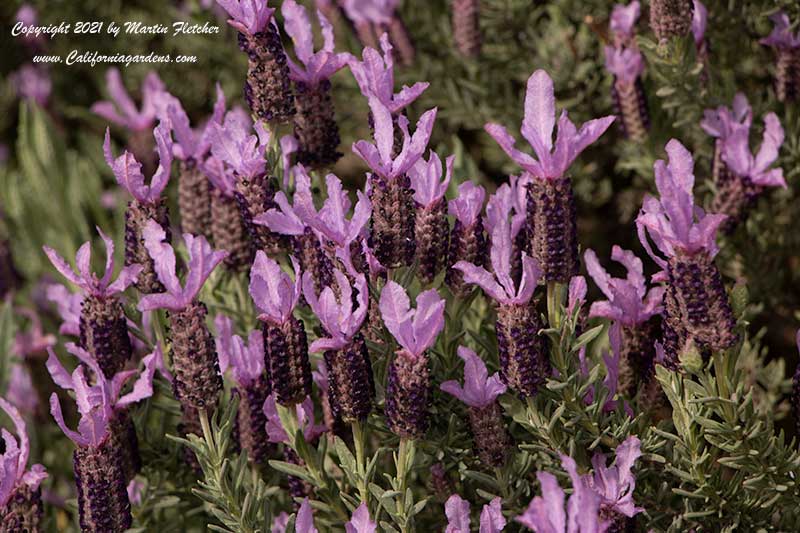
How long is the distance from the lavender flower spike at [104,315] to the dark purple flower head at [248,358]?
0.15m

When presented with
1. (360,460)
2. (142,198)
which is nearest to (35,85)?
(142,198)

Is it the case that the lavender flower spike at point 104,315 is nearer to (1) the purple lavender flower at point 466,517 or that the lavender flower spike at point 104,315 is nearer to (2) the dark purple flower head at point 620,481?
(1) the purple lavender flower at point 466,517

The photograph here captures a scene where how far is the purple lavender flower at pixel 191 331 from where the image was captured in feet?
3.61

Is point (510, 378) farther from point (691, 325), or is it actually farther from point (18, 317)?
point (18, 317)

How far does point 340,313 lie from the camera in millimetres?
1062

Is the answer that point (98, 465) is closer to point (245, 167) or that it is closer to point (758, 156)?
point (245, 167)

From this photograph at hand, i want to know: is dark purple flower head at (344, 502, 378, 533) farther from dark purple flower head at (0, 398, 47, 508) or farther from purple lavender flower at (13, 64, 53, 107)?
purple lavender flower at (13, 64, 53, 107)

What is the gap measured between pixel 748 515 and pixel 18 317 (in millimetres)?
1699

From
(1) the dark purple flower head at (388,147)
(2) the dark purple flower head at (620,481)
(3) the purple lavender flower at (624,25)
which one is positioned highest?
(3) the purple lavender flower at (624,25)

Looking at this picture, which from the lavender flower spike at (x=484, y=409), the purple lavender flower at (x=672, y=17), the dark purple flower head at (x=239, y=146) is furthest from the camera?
the purple lavender flower at (x=672, y=17)

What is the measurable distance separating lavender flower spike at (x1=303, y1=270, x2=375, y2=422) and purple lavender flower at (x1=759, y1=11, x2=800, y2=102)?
86 centimetres

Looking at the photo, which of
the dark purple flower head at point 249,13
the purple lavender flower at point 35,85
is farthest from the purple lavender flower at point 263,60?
the purple lavender flower at point 35,85

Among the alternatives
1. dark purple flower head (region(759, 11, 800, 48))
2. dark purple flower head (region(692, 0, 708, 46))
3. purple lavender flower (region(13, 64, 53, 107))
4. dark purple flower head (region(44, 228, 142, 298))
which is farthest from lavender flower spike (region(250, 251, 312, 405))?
purple lavender flower (region(13, 64, 53, 107))

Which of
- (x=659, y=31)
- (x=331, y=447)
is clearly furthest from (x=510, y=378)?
(x=659, y=31)
